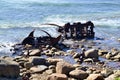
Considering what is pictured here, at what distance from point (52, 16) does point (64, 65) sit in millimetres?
24494

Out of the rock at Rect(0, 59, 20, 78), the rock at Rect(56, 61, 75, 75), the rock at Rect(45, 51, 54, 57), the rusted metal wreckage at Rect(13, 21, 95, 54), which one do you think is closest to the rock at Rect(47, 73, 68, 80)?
the rock at Rect(56, 61, 75, 75)

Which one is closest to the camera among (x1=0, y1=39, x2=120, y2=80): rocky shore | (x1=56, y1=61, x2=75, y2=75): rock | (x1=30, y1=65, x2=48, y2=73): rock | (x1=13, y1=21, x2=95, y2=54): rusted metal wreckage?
(x1=0, y1=39, x2=120, y2=80): rocky shore

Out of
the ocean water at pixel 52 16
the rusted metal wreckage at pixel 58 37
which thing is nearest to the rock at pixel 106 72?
Result: the rusted metal wreckage at pixel 58 37

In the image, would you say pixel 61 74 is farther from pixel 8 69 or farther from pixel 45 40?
pixel 45 40

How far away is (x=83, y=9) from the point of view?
5141cm

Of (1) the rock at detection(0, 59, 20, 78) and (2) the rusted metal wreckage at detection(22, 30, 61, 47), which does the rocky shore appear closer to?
(1) the rock at detection(0, 59, 20, 78)

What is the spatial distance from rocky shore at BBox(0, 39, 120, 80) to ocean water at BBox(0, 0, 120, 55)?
2836 millimetres

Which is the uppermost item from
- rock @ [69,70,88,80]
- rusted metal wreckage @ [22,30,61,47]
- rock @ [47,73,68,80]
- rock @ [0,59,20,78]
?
rock @ [0,59,20,78]

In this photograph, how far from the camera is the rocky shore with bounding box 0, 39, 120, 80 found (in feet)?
51.3

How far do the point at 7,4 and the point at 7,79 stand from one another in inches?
1524

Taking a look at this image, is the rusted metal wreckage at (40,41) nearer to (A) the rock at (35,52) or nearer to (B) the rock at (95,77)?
(A) the rock at (35,52)

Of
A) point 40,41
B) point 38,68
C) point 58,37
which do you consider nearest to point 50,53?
point 58,37

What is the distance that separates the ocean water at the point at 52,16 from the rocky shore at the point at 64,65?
2836mm

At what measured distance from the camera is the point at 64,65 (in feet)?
65.3
